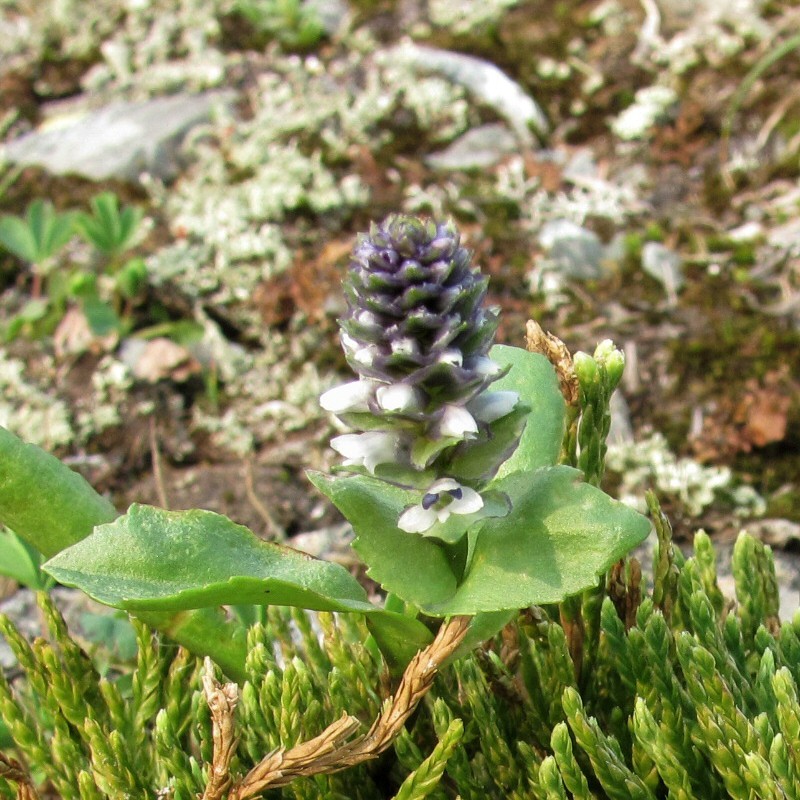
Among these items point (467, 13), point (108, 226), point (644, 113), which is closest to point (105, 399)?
point (108, 226)

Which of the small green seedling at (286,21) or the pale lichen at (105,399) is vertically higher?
the small green seedling at (286,21)

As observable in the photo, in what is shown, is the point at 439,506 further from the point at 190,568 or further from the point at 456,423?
the point at 190,568

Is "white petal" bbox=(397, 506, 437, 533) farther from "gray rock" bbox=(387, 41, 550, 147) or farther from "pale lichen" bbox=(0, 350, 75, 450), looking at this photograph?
"gray rock" bbox=(387, 41, 550, 147)

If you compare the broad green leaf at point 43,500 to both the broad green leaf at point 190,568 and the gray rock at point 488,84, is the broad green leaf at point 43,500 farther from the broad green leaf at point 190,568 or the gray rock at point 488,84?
the gray rock at point 488,84

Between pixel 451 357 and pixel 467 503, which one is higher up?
pixel 451 357

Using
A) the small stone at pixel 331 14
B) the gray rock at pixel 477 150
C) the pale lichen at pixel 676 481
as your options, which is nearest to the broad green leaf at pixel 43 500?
the pale lichen at pixel 676 481

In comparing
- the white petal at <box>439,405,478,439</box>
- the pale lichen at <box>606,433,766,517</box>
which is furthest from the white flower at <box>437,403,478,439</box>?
the pale lichen at <box>606,433,766,517</box>

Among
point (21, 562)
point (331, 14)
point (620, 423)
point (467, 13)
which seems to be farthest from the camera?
point (331, 14)
